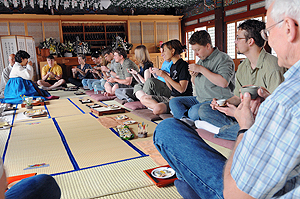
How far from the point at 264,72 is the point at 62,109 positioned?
10.9ft

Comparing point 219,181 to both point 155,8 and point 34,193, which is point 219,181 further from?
point 155,8

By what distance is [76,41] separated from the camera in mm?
10469

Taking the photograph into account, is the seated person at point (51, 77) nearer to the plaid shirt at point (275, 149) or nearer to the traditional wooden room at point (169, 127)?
the traditional wooden room at point (169, 127)

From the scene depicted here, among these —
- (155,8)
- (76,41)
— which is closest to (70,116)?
(76,41)

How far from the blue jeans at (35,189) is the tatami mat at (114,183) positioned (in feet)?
1.42

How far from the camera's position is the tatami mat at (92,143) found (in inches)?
82.2

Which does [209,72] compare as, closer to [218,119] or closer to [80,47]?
[218,119]

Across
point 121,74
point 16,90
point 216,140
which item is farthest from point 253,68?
point 16,90

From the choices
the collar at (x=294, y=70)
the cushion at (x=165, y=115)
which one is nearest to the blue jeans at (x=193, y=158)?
the collar at (x=294, y=70)

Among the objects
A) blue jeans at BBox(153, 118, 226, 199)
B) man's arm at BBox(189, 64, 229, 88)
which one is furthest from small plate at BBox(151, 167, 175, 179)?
man's arm at BBox(189, 64, 229, 88)

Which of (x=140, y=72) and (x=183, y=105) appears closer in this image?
(x=183, y=105)

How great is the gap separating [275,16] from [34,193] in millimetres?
1114

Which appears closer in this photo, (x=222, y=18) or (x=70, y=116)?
(x=70, y=116)

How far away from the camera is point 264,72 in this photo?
6.88 ft
